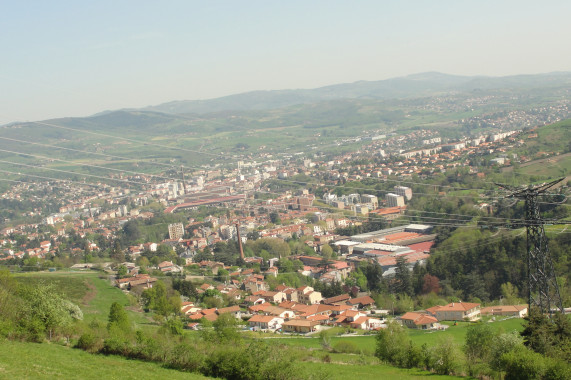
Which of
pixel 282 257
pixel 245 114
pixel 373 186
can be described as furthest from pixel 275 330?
pixel 245 114

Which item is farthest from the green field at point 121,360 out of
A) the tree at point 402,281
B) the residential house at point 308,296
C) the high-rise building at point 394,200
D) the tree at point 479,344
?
the high-rise building at point 394,200

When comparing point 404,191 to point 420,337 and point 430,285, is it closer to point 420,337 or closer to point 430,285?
point 430,285

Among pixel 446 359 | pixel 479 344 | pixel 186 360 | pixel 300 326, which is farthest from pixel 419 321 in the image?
pixel 186 360

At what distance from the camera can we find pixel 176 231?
163ft

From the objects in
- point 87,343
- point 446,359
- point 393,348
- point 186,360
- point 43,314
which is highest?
point 43,314

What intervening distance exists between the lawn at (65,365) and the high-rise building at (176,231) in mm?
38371

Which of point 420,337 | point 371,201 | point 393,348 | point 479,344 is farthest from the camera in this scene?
point 371,201

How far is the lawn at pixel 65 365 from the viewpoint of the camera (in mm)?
8219

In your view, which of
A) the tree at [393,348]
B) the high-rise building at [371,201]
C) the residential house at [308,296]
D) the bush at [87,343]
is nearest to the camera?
the bush at [87,343]

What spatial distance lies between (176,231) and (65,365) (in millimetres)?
40988

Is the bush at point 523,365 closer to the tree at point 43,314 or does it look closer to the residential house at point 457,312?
the tree at point 43,314

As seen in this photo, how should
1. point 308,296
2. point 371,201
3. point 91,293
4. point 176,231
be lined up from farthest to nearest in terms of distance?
point 371,201
point 176,231
point 308,296
point 91,293

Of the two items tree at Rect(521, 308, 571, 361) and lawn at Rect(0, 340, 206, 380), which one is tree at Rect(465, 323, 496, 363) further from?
lawn at Rect(0, 340, 206, 380)

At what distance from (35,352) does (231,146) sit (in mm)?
104265
